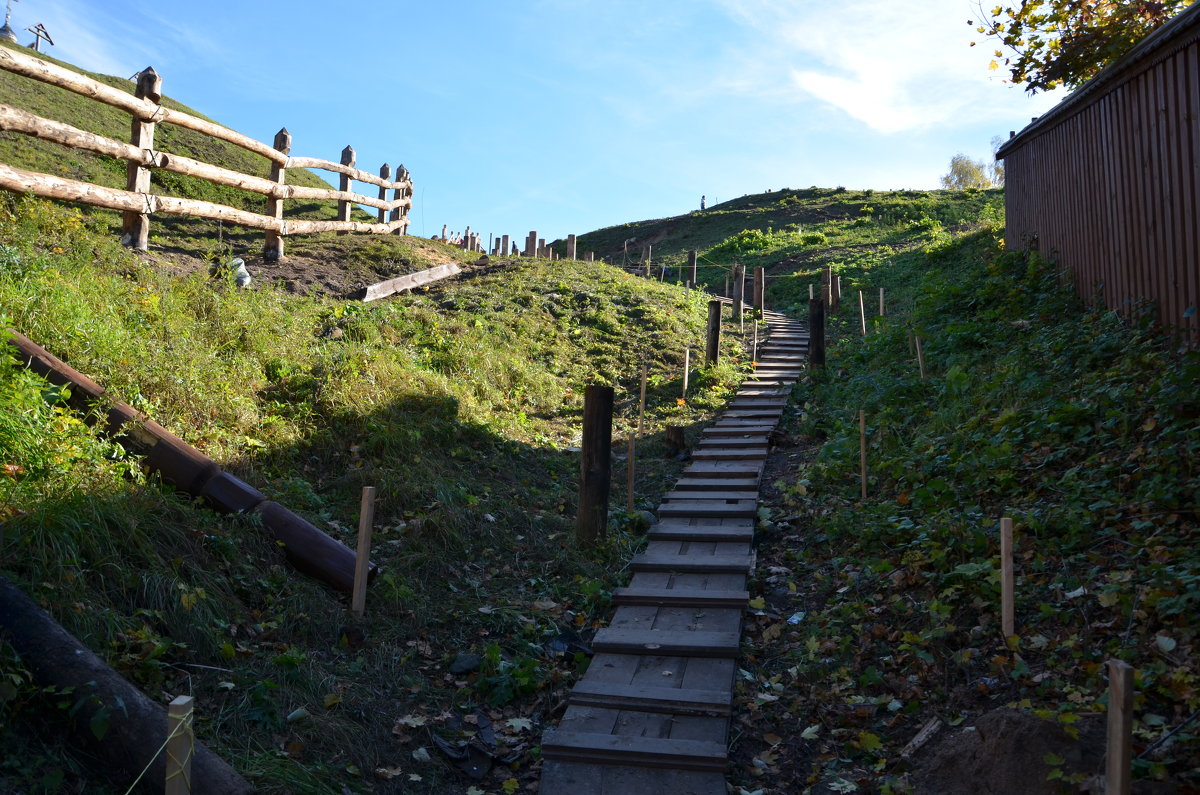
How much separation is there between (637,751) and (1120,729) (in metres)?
2.67

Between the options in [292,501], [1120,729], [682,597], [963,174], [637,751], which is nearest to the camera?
[1120,729]

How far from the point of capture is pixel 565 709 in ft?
→ 18.2

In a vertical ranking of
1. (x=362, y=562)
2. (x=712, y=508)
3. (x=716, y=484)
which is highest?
(x=716, y=484)

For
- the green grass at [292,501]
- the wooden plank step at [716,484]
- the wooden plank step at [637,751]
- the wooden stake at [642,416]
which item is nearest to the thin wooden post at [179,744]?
the green grass at [292,501]

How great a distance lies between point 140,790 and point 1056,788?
4281mm

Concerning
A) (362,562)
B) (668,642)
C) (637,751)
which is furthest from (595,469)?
(637,751)

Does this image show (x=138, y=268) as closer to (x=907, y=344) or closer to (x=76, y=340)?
(x=76, y=340)

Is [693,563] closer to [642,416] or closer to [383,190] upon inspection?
[642,416]

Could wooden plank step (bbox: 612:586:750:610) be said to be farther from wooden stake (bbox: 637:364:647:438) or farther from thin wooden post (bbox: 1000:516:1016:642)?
wooden stake (bbox: 637:364:647:438)

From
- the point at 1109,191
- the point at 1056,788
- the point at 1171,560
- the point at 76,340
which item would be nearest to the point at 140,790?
the point at 1056,788

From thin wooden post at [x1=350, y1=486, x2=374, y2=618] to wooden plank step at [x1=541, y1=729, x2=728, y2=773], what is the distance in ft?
5.77

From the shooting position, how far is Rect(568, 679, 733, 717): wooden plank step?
534 centimetres

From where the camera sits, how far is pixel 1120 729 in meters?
3.05

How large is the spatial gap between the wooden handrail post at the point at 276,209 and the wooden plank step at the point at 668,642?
10.4 meters
